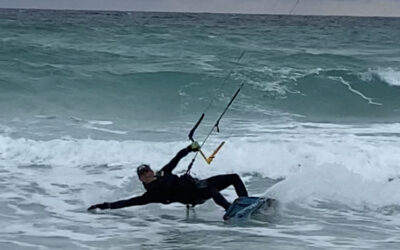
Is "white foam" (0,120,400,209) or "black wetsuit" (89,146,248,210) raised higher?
"white foam" (0,120,400,209)

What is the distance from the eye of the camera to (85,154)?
13.6 meters

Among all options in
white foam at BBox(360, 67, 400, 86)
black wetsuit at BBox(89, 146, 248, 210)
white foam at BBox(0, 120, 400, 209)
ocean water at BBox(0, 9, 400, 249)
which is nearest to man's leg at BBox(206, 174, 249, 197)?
black wetsuit at BBox(89, 146, 248, 210)

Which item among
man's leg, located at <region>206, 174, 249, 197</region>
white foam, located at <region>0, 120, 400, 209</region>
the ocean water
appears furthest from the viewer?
white foam, located at <region>0, 120, 400, 209</region>

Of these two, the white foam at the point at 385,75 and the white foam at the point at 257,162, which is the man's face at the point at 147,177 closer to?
the white foam at the point at 257,162

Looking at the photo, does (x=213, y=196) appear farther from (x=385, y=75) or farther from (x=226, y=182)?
(x=385, y=75)

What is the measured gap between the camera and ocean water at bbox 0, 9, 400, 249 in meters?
9.02

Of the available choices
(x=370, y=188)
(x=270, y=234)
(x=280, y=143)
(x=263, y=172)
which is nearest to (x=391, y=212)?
(x=370, y=188)

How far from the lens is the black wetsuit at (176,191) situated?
922 centimetres

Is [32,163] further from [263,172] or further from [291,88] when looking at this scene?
[291,88]

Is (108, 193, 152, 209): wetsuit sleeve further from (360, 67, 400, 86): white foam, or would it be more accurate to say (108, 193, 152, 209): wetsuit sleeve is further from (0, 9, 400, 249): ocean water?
(360, 67, 400, 86): white foam

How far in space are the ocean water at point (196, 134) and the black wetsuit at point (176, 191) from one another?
0.24 meters

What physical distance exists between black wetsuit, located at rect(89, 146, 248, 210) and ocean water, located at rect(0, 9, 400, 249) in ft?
0.80

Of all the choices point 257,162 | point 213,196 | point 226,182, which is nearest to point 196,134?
point 257,162

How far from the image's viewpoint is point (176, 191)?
30.4ft
